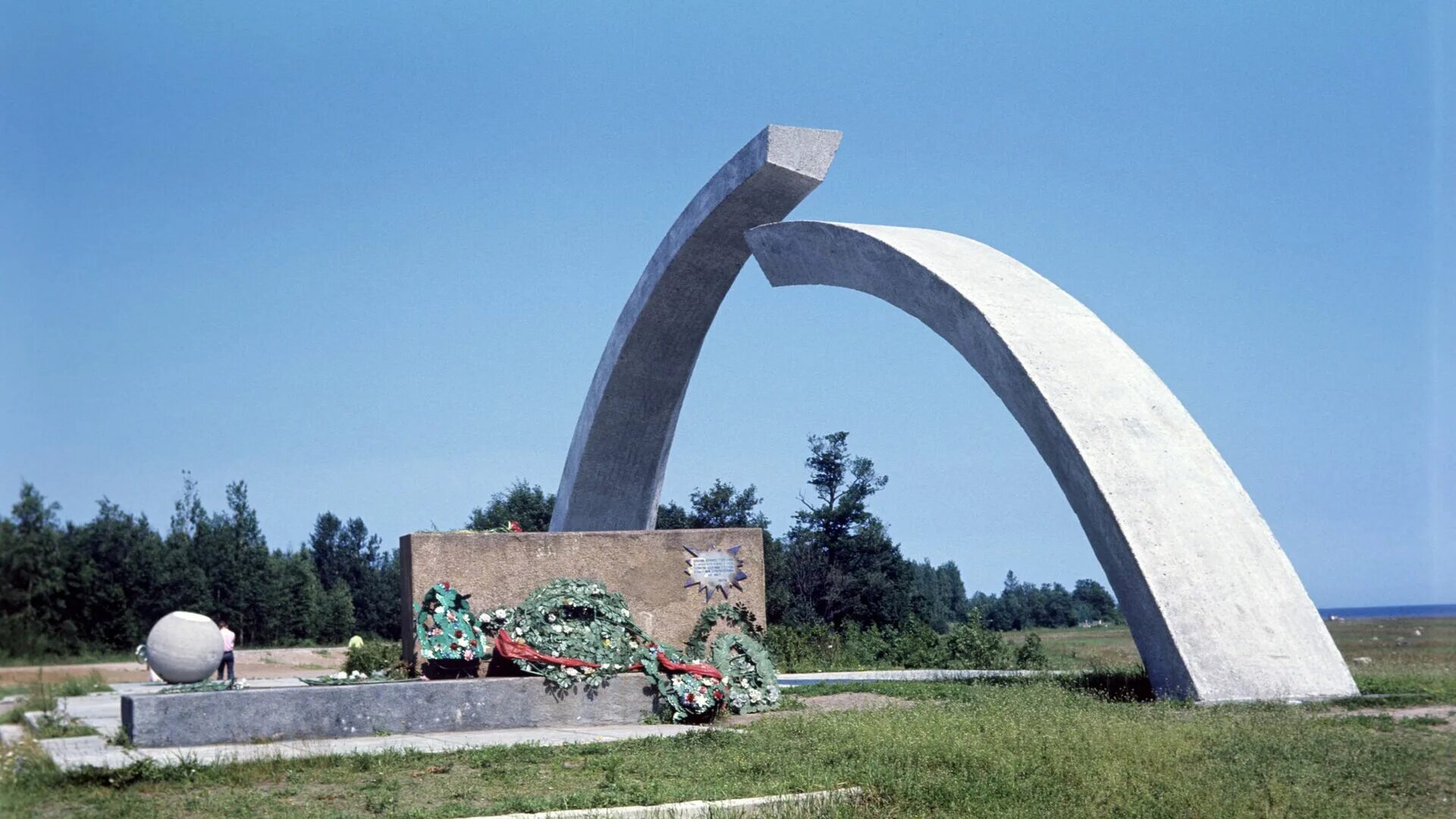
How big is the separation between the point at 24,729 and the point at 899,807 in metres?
4.18

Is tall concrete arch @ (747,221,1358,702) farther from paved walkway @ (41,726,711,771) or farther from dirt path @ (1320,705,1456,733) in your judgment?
paved walkway @ (41,726,711,771)

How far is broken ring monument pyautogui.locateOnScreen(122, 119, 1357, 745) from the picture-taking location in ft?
32.3

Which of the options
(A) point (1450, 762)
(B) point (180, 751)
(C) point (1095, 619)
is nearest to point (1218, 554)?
(A) point (1450, 762)

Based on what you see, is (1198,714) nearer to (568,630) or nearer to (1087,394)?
(1087,394)

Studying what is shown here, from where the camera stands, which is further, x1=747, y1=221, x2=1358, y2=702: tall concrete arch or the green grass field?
x1=747, y1=221, x2=1358, y2=702: tall concrete arch

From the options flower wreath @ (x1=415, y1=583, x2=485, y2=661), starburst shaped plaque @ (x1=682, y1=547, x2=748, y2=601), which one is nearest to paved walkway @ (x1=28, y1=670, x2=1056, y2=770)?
flower wreath @ (x1=415, y1=583, x2=485, y2=661)

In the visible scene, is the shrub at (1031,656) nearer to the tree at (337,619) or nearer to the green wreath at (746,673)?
the green wreath at (746,673)

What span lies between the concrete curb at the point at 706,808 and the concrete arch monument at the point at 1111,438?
452 centimetres

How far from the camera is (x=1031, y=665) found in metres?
16.2

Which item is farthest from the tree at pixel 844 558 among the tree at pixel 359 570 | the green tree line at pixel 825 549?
the tree at pixel 359 570

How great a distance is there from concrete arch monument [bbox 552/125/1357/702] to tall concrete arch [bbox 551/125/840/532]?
0.06 meters

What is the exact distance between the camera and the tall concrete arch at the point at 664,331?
15.3m

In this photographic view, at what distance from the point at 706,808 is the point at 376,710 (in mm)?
4491

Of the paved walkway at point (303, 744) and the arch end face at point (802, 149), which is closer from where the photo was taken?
the paved walkway at point (303, 744)
